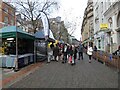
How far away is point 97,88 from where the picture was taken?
1032cm

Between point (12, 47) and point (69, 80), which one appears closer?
point (69, 80)

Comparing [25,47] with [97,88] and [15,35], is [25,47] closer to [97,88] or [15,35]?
[15,35]

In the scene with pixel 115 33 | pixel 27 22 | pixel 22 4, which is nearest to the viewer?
pixel 115 33

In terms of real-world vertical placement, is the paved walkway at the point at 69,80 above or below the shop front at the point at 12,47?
below

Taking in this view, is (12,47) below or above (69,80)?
above

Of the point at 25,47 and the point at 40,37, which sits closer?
the point at 25,47

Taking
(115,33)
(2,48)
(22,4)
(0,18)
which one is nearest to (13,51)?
(2,48)

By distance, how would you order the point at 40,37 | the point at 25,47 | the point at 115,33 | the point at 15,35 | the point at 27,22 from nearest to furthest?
the point at 15,35, the point at 25,47, the point at 40,37, the point at 115,33, the point at 27,22

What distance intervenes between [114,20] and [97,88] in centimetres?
2220

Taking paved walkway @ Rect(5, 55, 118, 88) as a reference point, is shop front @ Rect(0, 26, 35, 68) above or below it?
above

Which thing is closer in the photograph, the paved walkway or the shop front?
the paved walkway

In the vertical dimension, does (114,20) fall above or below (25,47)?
above

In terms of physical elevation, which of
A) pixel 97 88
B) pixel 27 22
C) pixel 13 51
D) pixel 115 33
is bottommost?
pixel 97 88

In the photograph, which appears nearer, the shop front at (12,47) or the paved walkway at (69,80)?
the paved walkway at (69,80)
